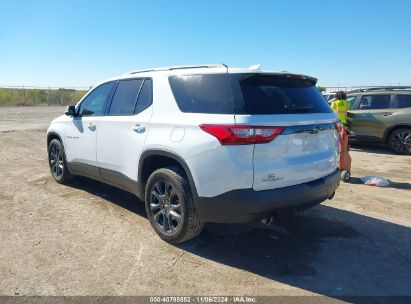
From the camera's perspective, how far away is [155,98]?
4246mm

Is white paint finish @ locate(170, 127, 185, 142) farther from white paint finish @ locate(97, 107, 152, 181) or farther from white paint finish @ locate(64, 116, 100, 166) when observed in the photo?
white paint finish @ locate(64, 116, 100, 166)

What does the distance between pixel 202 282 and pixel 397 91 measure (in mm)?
9406

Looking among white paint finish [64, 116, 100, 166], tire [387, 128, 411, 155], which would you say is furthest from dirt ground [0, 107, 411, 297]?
tire [387, 128, 411, 155]

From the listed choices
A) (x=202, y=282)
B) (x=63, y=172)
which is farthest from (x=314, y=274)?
(x=63, y=172)

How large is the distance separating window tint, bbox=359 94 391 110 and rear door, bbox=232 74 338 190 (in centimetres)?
753

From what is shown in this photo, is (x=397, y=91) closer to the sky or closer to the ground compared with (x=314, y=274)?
closer to the sky

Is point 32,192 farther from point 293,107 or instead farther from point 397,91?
point 397,91

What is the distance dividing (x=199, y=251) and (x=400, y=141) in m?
8.32

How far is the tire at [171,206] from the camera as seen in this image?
148 inches

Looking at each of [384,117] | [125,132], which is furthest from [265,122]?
[384,117]

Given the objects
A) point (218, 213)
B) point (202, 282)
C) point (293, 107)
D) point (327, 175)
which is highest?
point (293, 107)

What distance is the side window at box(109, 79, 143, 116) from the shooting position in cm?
464

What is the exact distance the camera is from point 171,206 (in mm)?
4020

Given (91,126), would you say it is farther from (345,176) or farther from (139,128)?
(345,176)
